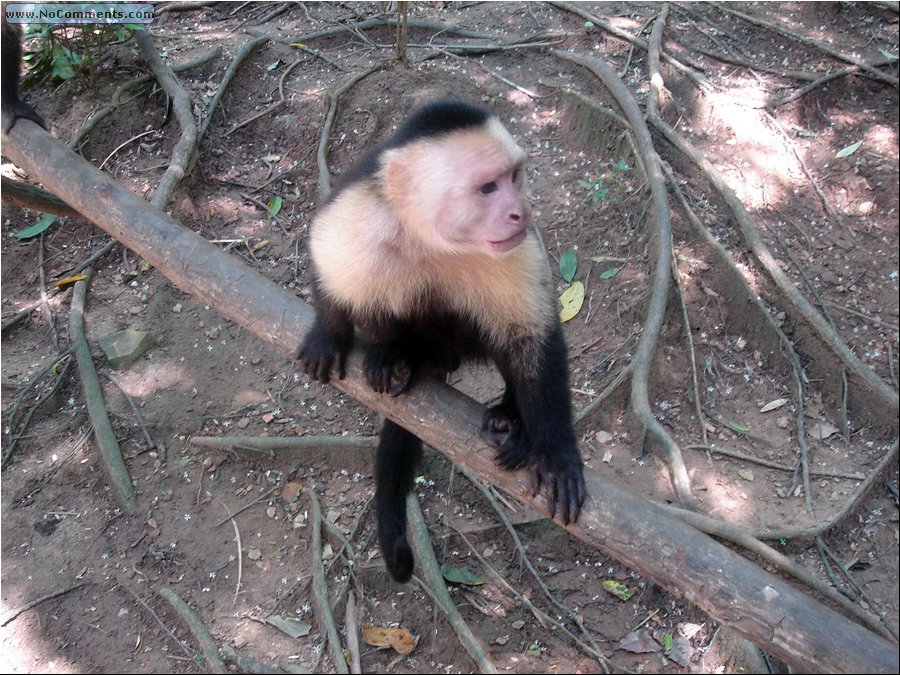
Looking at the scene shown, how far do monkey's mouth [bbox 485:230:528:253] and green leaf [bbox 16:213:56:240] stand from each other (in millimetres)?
4578

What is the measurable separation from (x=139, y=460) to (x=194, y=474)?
14.3 inches

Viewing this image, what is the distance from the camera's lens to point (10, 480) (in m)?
4.53

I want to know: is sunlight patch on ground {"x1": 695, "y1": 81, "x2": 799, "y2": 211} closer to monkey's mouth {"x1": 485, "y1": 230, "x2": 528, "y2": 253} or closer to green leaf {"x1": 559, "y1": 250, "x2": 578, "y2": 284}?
green leaf {"x1": 559, "y1": 250, "x2": 578, "y2": 284}

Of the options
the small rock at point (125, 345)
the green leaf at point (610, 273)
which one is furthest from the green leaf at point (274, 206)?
the green leaf at point (610, 273)

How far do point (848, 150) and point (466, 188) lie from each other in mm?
2637

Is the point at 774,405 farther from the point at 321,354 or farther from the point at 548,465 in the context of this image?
the point at 321,354

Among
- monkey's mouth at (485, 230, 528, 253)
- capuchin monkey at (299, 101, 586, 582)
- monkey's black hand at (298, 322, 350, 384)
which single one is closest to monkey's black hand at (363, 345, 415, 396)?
capuchin monkey at (299, 101, 586, 582)

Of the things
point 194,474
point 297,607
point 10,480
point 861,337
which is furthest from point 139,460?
point 861,337

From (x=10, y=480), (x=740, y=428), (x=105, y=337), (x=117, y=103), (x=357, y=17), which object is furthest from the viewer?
(x=357, y=17)

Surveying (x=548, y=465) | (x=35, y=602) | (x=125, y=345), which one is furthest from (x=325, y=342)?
(x=125, y=345)

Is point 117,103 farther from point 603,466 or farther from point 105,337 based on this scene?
point 603,466

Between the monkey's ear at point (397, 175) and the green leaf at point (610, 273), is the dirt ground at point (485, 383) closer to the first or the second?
the green leaf at point (610, 273)

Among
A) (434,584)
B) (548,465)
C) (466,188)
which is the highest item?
(466,188)

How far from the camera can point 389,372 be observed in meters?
3.10
